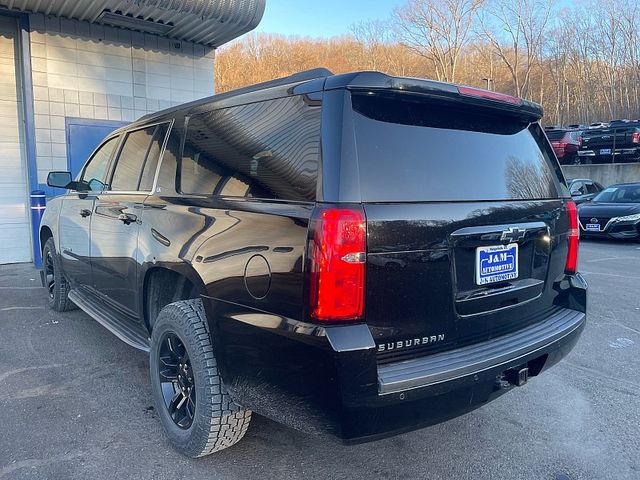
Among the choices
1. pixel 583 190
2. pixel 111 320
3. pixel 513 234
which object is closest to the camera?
pixel 513 234

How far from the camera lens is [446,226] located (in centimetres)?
222

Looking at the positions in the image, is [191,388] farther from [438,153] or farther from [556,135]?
[556,135]

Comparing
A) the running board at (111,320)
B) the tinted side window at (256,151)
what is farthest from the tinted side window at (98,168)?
the tinted side window at (256,151)

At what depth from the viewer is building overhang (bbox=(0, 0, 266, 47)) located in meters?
7.46

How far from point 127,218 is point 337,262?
78.2 inches

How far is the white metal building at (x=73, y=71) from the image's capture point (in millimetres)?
7863

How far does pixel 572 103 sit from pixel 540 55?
5.47 metres

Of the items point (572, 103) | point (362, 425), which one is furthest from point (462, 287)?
point (572, 103)

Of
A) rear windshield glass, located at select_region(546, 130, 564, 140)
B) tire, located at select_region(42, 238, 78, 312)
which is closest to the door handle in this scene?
tire, located at select_region(42, 238, 78, 312)

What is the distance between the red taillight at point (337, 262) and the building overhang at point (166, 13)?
6.83m

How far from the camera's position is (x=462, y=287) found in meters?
2.29

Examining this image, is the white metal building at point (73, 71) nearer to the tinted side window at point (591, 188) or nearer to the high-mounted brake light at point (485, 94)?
the high-mounted brake light at point (485, 94)

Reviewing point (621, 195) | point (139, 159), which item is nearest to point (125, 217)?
point (139, 159)

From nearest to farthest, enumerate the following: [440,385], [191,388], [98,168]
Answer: [440,385], [191,388], [98,168]
